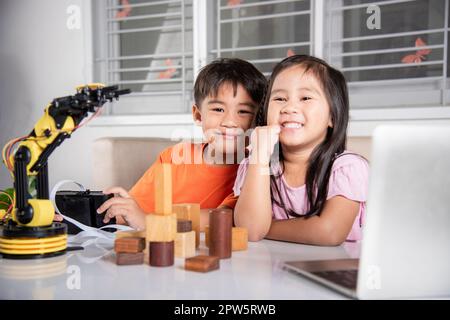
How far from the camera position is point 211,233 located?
0.72m

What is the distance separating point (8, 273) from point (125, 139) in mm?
1209

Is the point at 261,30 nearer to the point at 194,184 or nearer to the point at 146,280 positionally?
the point at 194,184

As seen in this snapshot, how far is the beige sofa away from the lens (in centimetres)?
177

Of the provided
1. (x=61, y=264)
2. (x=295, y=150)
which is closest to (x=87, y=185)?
(x=295, y=150)

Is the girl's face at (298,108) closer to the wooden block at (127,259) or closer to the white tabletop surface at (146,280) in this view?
the white tabletop surface at (146,280)

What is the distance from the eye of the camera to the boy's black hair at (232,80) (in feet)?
4.61

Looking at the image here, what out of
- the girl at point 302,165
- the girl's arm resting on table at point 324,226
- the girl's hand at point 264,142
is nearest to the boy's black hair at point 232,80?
the girl at point 302,165

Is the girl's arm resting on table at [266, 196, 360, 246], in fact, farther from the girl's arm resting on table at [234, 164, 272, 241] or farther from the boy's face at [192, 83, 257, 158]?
the boy's face at [192, 83, 257, 158]

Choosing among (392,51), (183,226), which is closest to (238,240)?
(183,226)

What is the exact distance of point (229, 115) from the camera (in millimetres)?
1392

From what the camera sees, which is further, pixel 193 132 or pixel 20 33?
pixel 20 33

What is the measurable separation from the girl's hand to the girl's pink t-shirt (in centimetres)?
16

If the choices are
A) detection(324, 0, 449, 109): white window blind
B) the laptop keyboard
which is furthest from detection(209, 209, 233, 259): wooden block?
detection(324, 0, 449, 109): white window blind
